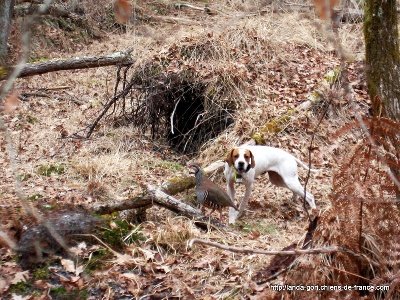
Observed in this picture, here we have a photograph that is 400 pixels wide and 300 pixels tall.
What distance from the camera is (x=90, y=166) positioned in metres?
7.59

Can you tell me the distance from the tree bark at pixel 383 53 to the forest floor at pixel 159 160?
38.6 inches

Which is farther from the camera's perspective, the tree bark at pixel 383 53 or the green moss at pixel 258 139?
the green moss at pixel 258 139

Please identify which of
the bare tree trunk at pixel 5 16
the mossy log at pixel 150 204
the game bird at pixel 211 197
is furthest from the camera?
the bare tree trunk at pixel 5 16

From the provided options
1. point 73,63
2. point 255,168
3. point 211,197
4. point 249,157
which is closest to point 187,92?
point 73,63

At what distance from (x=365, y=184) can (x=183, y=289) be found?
1.64 m

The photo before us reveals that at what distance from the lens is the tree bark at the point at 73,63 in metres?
6.67

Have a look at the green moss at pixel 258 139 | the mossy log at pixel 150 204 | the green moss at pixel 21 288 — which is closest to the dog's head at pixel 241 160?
the mossy log at pixel 150 204

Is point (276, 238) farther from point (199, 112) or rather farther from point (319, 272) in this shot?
point (199, 112)

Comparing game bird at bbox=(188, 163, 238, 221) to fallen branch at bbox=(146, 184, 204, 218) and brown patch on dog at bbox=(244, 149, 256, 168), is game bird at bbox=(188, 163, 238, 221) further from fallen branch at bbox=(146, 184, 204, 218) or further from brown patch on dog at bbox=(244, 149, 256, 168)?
brown patch on dog at bbox=(244, 149, 256, 168)

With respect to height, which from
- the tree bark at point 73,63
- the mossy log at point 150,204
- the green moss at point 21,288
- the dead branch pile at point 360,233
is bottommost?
the green moss at point 21,288

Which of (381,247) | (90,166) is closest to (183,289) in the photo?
(381,247)

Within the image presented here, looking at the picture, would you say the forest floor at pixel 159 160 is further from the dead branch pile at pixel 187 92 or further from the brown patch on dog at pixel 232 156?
the brown patch on dog at pixel 232 156

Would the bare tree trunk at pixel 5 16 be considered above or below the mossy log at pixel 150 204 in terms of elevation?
above

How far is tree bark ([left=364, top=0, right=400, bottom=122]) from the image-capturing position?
4.62 m
